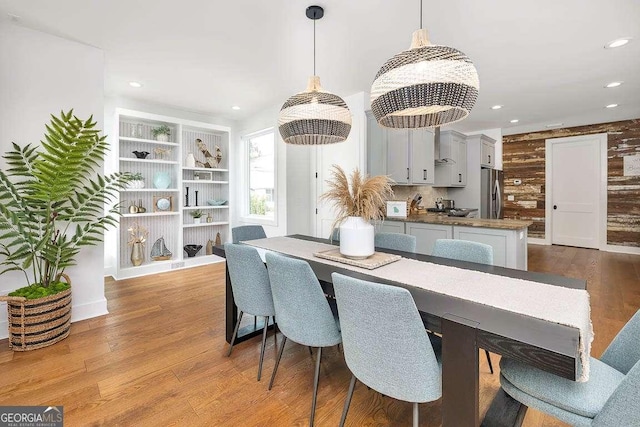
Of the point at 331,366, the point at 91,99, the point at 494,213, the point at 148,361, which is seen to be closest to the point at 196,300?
the point at 148,361

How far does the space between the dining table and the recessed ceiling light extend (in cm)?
272

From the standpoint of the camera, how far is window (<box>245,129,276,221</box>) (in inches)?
198

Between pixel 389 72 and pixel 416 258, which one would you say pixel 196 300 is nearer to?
pixel 416 258

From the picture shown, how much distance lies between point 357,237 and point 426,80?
942 millimetres

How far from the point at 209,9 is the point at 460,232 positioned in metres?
3.23

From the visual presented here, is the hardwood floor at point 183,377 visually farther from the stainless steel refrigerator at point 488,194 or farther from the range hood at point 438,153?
the range hood at point 438,153

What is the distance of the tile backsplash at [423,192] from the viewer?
481 cm

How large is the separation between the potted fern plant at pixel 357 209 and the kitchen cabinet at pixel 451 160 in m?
3.52

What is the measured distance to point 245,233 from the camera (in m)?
3.02

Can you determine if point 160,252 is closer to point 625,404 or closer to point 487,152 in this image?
point 625,404

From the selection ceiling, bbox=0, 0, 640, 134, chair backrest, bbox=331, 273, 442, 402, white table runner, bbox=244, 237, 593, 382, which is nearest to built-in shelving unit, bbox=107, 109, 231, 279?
ceiling, bbox=0, 0, 640, 134

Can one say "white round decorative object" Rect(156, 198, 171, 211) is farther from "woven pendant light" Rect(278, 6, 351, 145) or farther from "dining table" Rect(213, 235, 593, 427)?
"dining table" Rect(213, 235, 593, 427)

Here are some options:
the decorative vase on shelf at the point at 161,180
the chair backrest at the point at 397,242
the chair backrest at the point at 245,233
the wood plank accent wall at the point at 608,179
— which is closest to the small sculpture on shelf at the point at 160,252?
the decorative vase on shelf at the point at 161,180

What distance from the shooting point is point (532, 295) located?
126 cm
